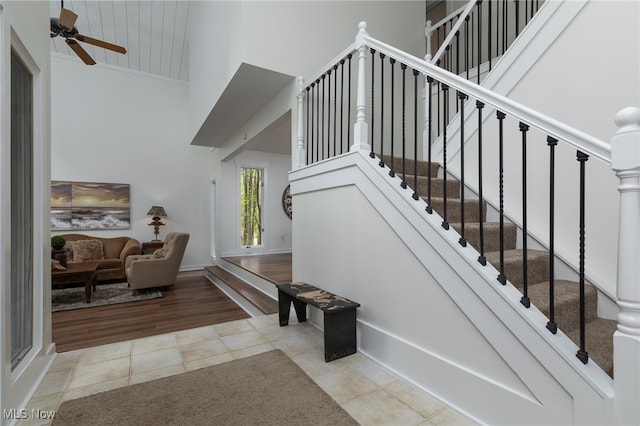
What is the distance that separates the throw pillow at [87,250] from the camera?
5.72 m

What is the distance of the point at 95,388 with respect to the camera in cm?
195

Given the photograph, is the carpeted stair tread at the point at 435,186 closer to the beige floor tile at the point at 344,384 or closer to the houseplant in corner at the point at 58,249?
the beige floor tile at the point at 344,384

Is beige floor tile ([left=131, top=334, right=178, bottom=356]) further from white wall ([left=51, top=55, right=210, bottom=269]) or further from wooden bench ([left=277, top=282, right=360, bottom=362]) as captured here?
white wall ([left=51, top=55, right=210, bottom=269])

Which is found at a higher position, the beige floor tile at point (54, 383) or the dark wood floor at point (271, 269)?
the dark wood floor at point (271, 269)

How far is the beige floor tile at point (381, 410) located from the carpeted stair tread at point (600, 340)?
858 mm

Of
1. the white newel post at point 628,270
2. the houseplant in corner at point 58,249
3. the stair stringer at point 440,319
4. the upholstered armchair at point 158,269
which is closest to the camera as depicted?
the white newel post at point 628,270

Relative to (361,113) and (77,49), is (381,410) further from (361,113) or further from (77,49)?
(77,49)

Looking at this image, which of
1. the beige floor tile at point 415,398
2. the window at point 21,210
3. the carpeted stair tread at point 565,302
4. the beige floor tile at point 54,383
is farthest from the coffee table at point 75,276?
the carpeted stair tread at point 565,302

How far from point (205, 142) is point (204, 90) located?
67.4 inches

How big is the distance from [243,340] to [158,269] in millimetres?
2886

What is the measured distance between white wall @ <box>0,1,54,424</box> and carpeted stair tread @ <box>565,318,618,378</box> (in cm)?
275

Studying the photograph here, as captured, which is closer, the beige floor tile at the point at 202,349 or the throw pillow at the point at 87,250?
the beige floor tile at the point at 202,349

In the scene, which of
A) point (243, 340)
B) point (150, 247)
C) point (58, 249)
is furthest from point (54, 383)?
point (150, 247)

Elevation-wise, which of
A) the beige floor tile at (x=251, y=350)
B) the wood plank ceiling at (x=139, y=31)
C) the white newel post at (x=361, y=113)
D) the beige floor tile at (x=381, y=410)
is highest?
the wood plank ceiling at (x=139, y=31)
